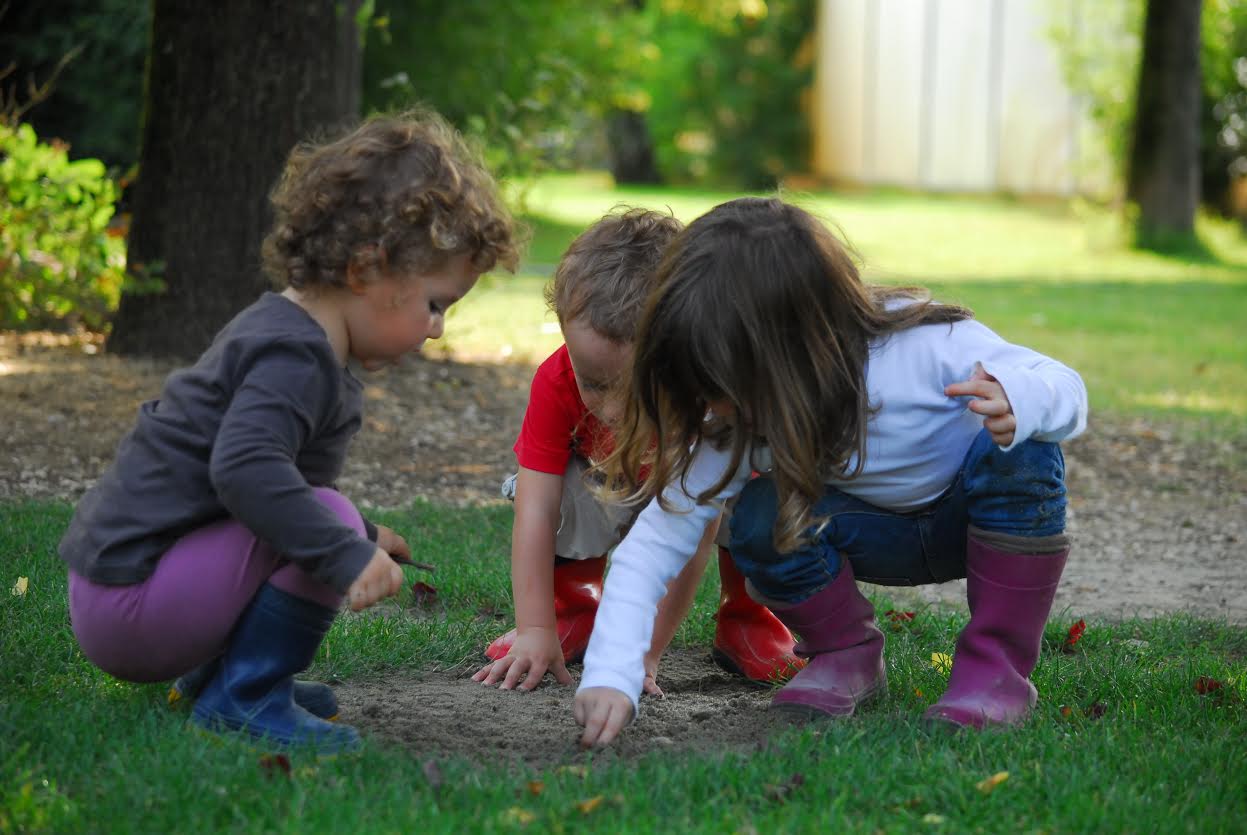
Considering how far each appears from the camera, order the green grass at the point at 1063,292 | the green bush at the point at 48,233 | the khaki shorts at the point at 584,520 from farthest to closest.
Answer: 1. the green grass at the point at 1063,292
2. the green bush at the point at 48,233
3. the khaki shorts at the point at 584,520

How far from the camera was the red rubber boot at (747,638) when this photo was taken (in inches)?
120

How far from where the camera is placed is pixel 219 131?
5602 mm

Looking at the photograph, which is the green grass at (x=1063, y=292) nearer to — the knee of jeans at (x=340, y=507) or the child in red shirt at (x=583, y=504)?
the child in red shirt at (x=583, y=504)

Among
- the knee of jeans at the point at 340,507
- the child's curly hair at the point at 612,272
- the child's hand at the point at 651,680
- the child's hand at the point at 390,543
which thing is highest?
the child's curly hair at the point at 612,272

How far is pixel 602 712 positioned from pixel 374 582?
0.47m

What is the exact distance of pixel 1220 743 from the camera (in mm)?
2451

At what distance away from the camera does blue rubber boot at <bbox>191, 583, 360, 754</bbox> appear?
91.2 inches

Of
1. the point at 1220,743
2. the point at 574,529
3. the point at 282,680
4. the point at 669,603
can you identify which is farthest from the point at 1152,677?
the point at 282,680

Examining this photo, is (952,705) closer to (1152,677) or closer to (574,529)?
(1152,677)

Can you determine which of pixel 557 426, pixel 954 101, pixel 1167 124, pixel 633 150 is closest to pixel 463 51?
pixel 1167 124

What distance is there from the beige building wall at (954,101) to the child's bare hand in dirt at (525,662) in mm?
15692

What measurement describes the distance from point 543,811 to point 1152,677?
1.43 m

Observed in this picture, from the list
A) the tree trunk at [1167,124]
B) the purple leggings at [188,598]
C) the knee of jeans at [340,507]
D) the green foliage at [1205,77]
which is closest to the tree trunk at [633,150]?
the green foliage at [1205,77]

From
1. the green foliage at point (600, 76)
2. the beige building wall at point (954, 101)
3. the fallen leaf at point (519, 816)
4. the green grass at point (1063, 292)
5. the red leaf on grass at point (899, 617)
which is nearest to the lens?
the fallen leaf at point (519, 816)
